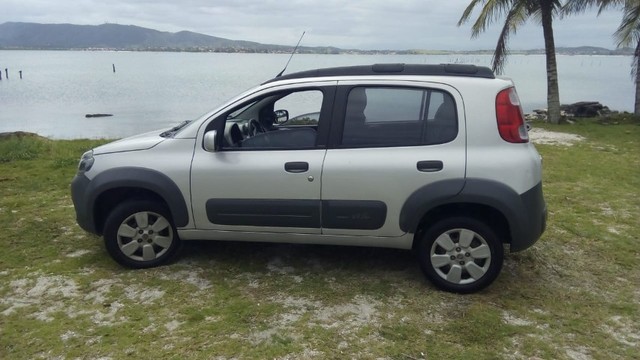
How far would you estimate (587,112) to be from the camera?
61.2ft

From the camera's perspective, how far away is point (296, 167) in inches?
169

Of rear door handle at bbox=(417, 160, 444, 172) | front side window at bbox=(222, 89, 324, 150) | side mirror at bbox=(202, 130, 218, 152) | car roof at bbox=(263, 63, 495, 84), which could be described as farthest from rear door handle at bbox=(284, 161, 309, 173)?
rear door handle at bbox=(417, 160, 444, 172)

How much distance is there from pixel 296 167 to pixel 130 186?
4.94ft

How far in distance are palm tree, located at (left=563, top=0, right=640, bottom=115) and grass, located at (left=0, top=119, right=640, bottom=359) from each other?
12.4 m

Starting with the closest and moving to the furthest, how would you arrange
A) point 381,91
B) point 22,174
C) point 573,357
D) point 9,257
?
1. point 573,357
2. point 381,91
3. point 9,257
4. point 22,174

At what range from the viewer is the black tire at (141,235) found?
4680 millimetres

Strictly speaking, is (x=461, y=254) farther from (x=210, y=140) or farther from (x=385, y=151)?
(x=210, y=140)

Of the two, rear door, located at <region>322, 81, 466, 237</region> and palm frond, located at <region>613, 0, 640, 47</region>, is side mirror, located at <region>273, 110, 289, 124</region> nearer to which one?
rear door, located at <region>322, 81, 466, 237</region>

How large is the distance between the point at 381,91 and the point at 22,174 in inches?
Result: 277

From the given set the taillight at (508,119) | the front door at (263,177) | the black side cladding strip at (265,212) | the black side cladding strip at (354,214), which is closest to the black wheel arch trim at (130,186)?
the front door at (263,177)

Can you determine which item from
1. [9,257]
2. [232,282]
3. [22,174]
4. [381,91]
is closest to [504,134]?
[381,91]

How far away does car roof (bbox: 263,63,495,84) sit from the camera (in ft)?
14.0

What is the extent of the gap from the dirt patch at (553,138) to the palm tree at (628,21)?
4.68 meters

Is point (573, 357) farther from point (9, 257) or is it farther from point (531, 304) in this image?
point (9, 257)
